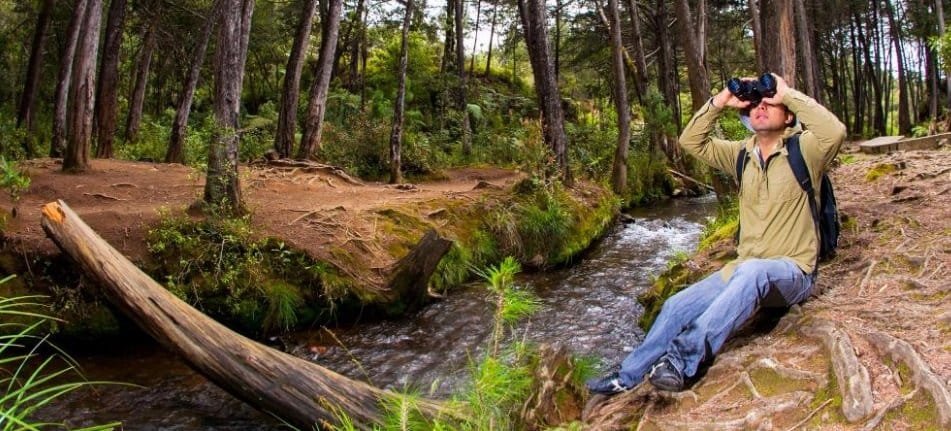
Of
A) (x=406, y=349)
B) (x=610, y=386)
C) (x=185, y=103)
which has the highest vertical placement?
(x=185, y=103)

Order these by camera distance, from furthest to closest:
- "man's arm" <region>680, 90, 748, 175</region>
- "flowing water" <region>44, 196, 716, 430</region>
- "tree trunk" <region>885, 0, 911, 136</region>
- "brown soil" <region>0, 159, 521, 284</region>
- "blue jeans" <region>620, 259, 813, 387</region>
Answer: "tree trunk" <region>885, 0, 911, 136</region> → "brown soil" <region>0, 159, 521, 284</region> → "flowing water" <region>44, 196, 716, 430</region> → "man's arm" <region>680, 90, 748, 175</region> → "blue jeans" <region>620, 259, 813, 387</region>

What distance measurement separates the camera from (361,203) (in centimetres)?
966

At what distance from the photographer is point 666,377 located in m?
3.46

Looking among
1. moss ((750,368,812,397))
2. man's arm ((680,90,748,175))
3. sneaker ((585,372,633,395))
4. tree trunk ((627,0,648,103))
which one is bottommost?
sneaker ((585,372,633,395))

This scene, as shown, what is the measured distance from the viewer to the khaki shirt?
155 inches

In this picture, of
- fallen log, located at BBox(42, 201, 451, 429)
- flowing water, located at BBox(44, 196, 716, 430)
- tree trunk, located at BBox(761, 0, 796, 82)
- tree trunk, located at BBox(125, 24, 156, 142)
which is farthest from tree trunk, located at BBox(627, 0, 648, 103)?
fallen log, located at BBox(42, 201, 451, 429)

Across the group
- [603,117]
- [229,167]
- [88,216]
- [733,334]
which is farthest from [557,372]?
[603,117]

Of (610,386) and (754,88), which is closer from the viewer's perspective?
(610,386)

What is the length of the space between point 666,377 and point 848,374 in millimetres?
862

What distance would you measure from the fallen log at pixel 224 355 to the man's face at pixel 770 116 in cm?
279

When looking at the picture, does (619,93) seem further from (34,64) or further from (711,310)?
(34,64)

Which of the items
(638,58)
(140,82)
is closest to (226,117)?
(140,82)

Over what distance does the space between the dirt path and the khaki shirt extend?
4.86m

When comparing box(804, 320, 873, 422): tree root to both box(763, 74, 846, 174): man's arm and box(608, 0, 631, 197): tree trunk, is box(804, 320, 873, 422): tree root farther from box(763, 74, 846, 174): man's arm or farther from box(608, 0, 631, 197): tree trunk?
box(608, 0, 631, 197): tree trunk
